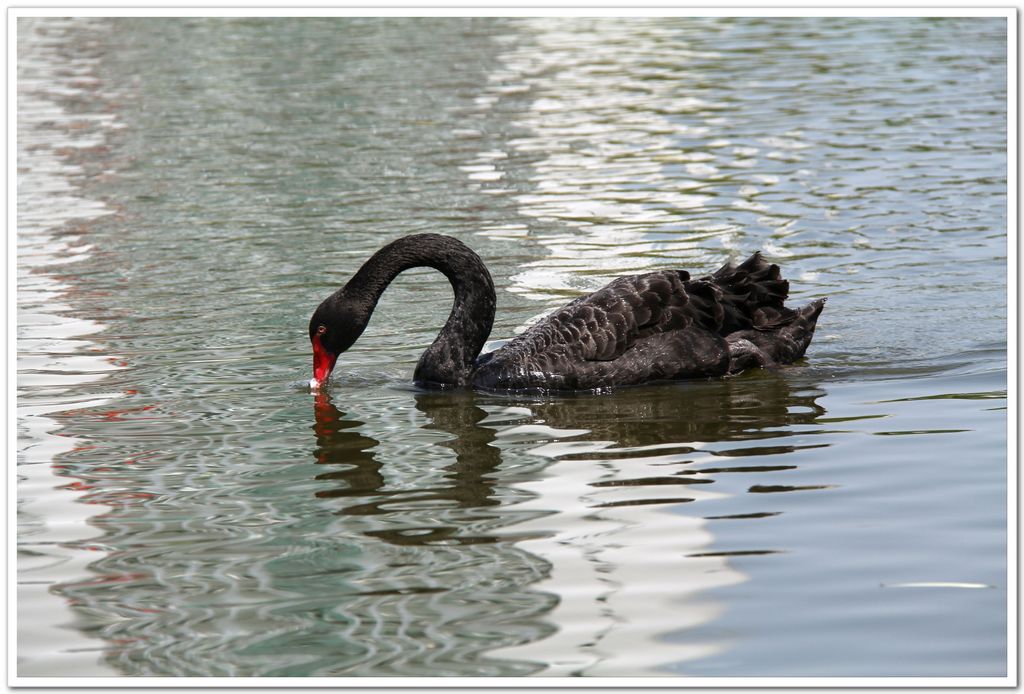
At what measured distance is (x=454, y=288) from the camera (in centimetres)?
796

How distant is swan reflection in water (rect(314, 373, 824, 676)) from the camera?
449 cm

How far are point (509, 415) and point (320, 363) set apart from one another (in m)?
1.13

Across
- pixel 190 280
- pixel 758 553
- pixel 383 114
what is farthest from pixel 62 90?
pixel 758 553

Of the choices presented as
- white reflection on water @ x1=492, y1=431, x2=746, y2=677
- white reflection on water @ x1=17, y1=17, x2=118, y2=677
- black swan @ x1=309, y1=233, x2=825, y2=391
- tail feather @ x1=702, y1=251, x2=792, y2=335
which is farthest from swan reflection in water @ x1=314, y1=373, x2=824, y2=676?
white reflection on water @ x1=17, y1=17, x2=118, y2=677

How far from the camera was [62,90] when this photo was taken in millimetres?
21312

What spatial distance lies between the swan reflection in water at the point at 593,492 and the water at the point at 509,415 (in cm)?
2

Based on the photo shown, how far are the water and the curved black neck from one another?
0.22 m

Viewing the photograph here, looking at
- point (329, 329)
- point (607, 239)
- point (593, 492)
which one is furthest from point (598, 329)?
point (607, 239)

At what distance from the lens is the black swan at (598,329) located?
765 centimetres

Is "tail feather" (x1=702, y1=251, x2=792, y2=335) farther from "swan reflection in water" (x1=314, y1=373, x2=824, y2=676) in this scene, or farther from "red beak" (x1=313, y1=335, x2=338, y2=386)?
"red beak" (x1=313, y1=335, x2=338, y2=386)

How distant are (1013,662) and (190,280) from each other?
7602 millimetres

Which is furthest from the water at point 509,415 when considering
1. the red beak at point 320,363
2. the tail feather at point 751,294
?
the tail feather at point 751,294

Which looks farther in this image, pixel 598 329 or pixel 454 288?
pixel 454 288

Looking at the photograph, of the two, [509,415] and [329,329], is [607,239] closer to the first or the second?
[329,329]
